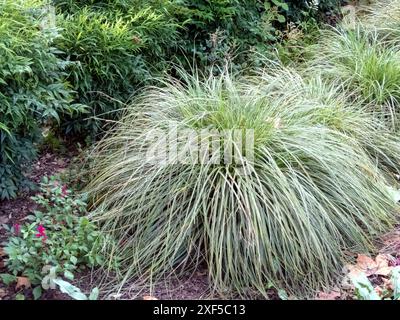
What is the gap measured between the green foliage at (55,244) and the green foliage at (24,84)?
0.80ft

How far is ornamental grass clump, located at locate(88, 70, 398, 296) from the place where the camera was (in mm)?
2439

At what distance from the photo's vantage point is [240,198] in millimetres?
2486

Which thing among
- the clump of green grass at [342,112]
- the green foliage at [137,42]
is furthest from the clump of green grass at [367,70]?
the green foliage at [137,42]

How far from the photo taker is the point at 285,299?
237 centimetres

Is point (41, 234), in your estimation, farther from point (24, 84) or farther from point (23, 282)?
point (24, 84)

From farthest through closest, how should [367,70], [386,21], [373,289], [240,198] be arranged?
[386,21] < [367,70] < [240,198] < [373,289]

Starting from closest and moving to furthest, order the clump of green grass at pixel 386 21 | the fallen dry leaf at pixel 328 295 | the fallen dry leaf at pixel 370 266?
the fallen dry leaf at pixel 328 295 < the fallen dry leaf at pixel 370 266 < the clump of green grass at pixel 386 21

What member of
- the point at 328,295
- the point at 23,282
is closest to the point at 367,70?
the point at 328,295

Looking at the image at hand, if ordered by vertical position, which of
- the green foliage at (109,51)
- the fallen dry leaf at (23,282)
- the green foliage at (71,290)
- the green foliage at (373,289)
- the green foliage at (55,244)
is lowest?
the green foliage at (373,289)

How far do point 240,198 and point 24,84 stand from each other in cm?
120

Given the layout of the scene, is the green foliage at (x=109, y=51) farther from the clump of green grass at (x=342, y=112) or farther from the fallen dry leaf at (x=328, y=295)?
the fallen dry leaf at (x=328, y=295)

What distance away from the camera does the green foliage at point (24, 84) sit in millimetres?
2449

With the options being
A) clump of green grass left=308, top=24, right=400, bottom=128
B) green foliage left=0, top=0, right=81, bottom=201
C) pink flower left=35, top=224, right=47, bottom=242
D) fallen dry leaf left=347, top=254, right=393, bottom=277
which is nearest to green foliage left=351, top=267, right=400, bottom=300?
fallen dry leaf left=347, top=254, right=393, bottom=277
